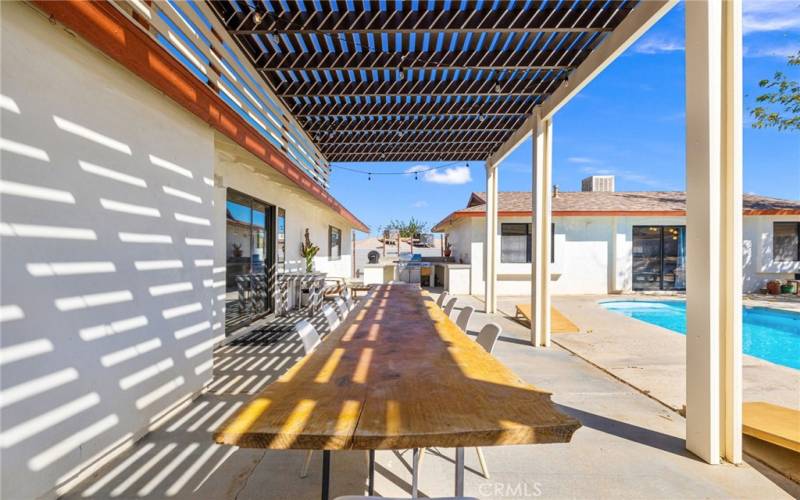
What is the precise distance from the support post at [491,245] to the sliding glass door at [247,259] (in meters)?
4.80

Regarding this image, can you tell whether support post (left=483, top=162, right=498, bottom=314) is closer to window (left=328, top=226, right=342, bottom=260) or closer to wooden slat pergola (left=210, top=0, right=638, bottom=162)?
wooden slat pergola (left=210, top=0, right=638, bottom=162)

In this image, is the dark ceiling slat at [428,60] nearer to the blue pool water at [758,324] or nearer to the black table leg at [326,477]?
the black table leg at [326,477]

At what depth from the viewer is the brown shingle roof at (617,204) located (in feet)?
35.6

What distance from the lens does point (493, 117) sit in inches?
253

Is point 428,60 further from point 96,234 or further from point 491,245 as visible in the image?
point 491,245

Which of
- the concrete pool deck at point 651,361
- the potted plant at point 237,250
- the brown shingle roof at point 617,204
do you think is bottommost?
the concrete pool deck at point 651,361

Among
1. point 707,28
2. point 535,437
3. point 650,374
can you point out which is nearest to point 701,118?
point 707,28

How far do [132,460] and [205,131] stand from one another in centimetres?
284

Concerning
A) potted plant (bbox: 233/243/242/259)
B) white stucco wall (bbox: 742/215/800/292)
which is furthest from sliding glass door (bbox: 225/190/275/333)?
white stucco wall (bbox: 742/215/800/292)

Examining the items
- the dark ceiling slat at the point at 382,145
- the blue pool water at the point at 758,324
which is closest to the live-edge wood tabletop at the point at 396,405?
the dark ceiling slat at the point at 382,145

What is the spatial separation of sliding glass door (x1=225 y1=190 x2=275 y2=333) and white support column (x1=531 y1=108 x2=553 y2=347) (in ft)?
15.1

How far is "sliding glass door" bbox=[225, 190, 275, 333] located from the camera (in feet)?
16.9

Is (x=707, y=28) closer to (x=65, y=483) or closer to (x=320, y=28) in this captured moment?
(x=320, y=28)

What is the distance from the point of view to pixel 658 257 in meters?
11.4
